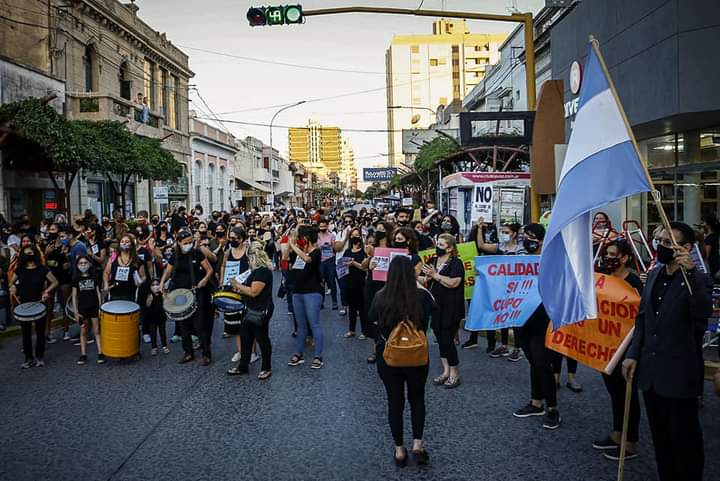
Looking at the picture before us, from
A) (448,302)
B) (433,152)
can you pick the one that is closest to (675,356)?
(448,302)

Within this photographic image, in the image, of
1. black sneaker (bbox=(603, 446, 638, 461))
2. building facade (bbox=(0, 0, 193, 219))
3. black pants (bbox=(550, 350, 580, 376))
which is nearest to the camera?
black sneaker (bbox=(603, 446, 638, 461))

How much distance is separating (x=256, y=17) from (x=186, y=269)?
15.5ft

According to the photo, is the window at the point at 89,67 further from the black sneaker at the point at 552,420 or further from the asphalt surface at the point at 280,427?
the black sneaker at the point at 552,420

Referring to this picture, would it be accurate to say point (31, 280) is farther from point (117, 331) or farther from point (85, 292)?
point (117, 331)

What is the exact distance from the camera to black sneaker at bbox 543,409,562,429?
5770mm

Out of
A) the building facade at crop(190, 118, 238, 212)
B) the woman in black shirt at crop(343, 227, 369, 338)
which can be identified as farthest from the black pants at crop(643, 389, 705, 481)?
the building facade at crop(190, 118, 238, 212)

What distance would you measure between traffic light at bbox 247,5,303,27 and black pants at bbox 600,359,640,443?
801cm

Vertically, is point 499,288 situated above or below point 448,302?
above

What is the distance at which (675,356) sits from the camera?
13.8 feet

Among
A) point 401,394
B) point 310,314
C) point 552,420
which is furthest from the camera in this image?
point 310,314

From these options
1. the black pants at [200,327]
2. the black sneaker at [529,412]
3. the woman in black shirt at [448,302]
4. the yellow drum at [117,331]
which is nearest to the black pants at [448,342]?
the woman in black shirt at [448,302]

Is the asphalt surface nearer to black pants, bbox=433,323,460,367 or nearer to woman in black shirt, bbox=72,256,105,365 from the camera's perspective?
black pants, bbox=433,323,460,367

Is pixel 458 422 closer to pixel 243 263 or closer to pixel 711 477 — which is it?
pixel 711 477

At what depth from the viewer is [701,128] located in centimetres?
1428
